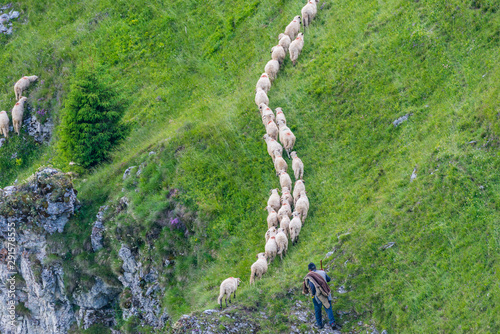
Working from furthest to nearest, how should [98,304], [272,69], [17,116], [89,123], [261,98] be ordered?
[17,116], [89,123], [272,69], [261,98], [98,304]

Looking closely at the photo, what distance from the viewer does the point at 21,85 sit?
111ft

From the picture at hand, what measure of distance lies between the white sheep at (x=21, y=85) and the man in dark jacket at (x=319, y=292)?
26495 mm

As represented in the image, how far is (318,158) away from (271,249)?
5009 mm

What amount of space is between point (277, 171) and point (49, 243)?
11.9 metres

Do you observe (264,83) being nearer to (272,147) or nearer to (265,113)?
(265,113)

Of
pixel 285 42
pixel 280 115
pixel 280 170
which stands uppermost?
pixel 285 42

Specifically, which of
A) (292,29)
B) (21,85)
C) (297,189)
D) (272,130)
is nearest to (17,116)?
(21,85)

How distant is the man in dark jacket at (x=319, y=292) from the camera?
46.5ft

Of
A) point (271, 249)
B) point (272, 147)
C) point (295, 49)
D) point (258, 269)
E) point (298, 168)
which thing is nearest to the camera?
point (258, 269)

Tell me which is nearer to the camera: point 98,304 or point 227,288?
point 227,288

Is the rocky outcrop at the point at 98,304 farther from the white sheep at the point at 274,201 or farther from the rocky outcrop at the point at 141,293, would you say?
the white sheep at the point at 274,201

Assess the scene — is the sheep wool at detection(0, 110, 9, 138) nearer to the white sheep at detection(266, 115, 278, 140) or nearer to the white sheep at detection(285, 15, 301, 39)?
the white sheep at detection(285, 15, 301, 39)

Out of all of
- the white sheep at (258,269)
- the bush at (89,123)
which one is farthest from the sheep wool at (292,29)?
the white sheep at (258,269)

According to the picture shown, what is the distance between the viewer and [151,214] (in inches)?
892
